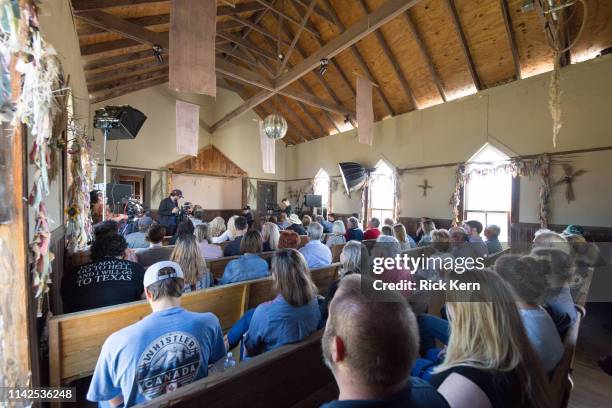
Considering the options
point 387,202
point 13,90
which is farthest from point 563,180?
point 13,90

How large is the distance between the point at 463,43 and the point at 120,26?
6176 millimetres

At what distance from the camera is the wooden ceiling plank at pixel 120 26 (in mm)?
4090

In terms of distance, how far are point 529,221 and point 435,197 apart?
1976 millimetres

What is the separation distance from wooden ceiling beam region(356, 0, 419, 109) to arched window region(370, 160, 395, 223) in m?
1.93

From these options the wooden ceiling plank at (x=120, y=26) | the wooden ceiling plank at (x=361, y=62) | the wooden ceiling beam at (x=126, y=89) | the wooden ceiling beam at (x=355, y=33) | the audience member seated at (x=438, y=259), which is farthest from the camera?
the wooden ceiling beam at (x=126, y=89)

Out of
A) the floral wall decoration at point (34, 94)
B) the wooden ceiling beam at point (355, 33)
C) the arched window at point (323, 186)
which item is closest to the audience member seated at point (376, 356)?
the floral wall decoration at point (34, 94)

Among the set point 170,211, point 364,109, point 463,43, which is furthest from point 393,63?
point 170,211

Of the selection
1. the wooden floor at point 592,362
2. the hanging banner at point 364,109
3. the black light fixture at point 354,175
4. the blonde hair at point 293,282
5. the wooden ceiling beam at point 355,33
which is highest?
the wooden ceiling beam at point 355,33

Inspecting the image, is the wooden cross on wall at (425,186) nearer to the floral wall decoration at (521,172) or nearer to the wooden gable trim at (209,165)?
the floral wall decoration at (521,172)

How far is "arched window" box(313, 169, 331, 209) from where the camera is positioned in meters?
10.2

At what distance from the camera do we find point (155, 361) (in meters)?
1.11

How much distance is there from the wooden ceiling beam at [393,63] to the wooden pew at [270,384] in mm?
6482

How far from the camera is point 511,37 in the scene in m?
5.24

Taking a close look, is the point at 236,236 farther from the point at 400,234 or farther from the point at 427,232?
the point at 427,232
